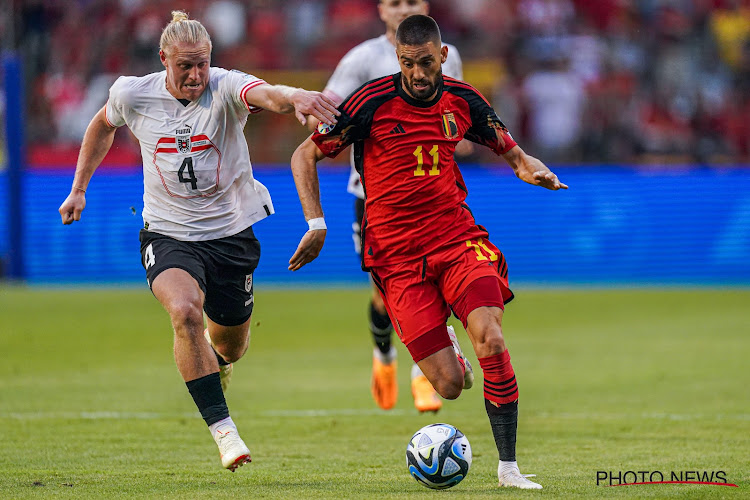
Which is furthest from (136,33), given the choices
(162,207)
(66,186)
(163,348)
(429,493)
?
(429,493)

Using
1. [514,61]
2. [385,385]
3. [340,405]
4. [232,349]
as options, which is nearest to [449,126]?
[232,349]

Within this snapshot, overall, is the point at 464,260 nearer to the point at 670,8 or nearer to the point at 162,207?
the point at 162,207

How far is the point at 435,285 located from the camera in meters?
6.54

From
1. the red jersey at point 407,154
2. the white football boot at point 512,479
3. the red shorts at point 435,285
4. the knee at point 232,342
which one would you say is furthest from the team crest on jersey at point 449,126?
the knee at point 232,342

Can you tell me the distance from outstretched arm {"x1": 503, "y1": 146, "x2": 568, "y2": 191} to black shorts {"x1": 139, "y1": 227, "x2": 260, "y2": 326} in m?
1.64

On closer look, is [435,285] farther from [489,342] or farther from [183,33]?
[183,33]

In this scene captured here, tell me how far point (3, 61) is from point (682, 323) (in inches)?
485

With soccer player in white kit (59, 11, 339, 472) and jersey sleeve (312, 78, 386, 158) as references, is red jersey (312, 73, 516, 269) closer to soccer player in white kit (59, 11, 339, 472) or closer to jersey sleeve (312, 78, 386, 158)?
jersey sleeve (312, 78, 386, 158)

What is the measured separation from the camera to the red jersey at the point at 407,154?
644 centimetres

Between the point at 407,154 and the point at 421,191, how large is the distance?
22 centimetres

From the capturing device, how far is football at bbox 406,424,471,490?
591cm

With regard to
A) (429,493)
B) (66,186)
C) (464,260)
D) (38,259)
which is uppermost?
(464,260)

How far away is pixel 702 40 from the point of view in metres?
23.0

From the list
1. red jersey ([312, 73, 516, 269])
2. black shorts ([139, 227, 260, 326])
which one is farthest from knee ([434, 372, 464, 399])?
black shorts ([139, 227, 260, 326])
